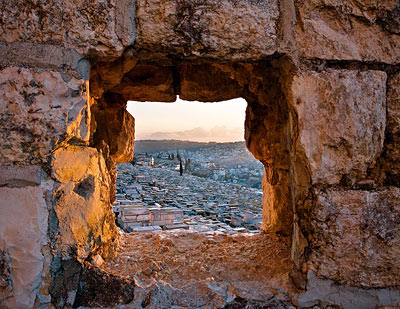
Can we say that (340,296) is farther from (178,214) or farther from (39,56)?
(178,214)

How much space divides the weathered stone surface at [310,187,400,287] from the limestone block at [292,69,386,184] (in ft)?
0.43

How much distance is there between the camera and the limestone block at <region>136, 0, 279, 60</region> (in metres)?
1.49

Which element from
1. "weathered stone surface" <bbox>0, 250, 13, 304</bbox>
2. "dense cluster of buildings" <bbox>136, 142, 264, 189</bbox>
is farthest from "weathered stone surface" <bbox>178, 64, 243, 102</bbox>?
"dense cluster of buildings" <bbox>136, 142, 264, 189</bbox>

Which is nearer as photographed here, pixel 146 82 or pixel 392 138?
pixel 392 138

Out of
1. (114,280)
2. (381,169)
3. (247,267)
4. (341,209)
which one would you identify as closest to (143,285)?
(114,280)

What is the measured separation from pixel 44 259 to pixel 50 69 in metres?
0.86

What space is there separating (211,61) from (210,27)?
17 cm

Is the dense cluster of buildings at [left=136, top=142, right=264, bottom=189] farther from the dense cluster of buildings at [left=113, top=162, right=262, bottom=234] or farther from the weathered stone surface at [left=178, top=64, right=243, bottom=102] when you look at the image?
the weathered stone surface at [left=178, top=64, right=243, bottom=102]

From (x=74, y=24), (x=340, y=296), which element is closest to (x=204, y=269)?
(x=340, y=296)

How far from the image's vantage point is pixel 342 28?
159 centimetres

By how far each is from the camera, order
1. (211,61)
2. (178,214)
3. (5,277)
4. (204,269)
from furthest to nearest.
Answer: (178,214), (204,269), (211,61), (5,277)

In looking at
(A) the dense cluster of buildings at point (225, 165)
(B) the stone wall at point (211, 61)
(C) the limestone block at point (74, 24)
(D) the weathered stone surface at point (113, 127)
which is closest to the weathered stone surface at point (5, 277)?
(B) the stone wall at point (211, 61)

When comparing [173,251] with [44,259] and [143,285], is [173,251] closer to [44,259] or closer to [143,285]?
[143,285]

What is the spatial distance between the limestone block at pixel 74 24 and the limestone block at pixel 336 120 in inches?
35.2
